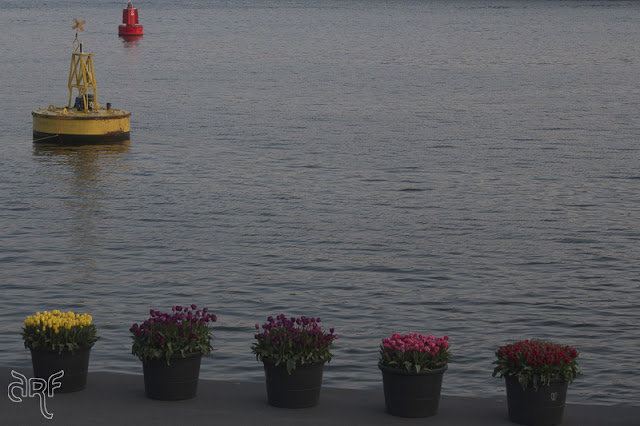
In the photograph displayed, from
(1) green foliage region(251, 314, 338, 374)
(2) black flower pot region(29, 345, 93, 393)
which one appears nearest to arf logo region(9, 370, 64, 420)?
(2) black flower pot region(29, 345, 93, 393)

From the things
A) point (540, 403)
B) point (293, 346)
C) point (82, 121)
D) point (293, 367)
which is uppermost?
point (82, 121)

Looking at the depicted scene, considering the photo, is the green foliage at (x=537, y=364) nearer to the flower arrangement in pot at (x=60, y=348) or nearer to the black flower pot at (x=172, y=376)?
the black flower pot at (x=172, y=376)

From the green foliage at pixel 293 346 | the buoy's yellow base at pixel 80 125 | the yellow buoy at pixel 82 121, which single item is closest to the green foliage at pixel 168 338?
the green foliage at pixel 293 346

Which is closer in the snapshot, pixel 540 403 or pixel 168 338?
pixel 540 403

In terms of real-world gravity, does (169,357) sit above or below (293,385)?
above

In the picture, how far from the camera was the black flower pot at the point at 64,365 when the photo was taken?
16562 millimetres

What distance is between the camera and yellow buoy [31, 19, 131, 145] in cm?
5916

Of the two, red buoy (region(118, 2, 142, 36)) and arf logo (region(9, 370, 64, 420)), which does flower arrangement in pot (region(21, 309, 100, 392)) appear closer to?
arf logo (region(9, 370, 64, 420))

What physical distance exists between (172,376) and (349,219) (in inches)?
1029

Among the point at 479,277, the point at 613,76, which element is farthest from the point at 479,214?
the point at 613,76

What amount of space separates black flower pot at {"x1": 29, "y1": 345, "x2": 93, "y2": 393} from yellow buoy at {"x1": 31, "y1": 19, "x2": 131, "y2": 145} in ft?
143

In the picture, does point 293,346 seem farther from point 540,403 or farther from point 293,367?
point 540,403

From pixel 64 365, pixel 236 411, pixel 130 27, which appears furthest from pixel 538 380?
pixel 130 27

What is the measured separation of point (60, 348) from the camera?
16.5 m
